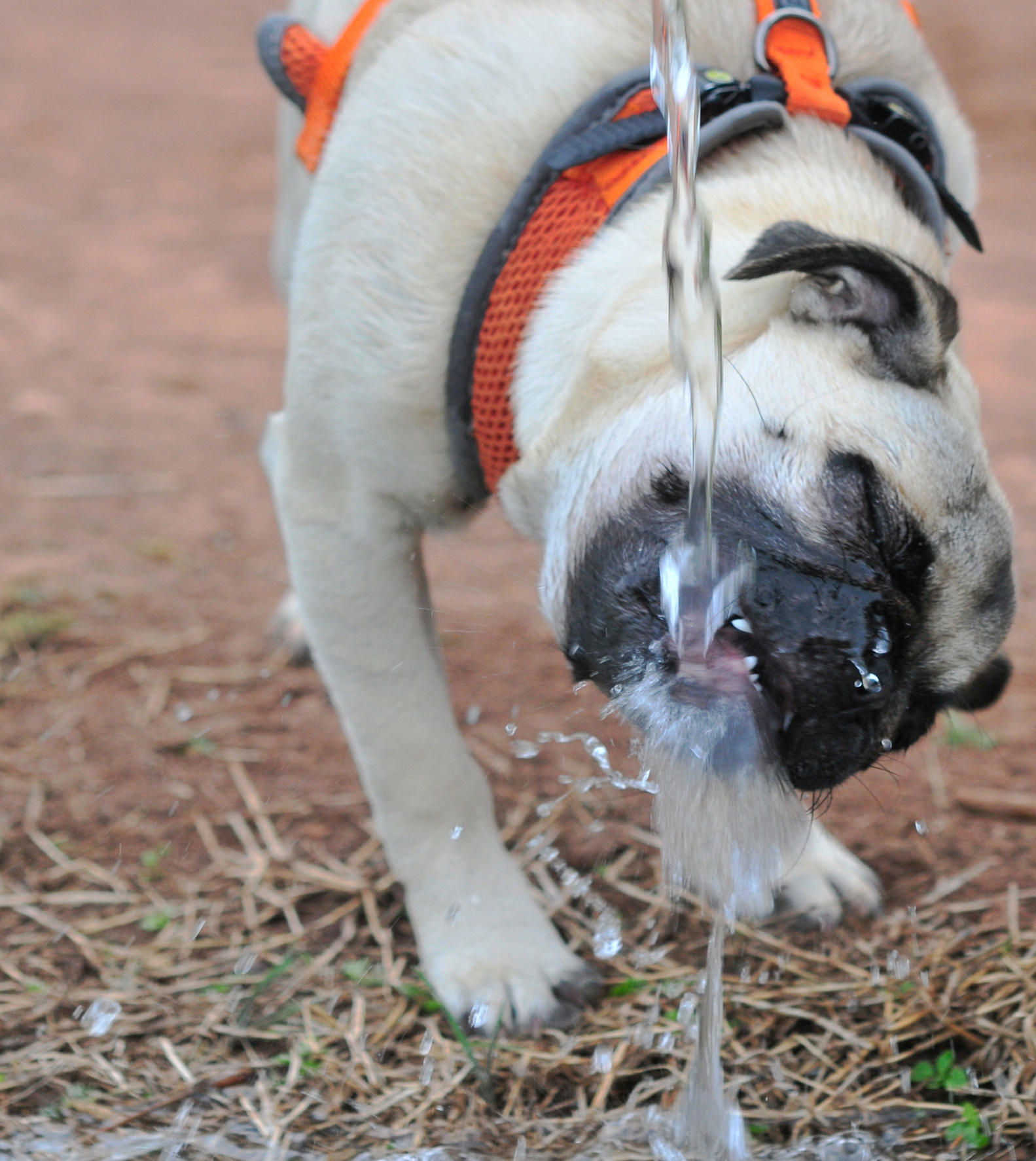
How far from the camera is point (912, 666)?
2.02 meters

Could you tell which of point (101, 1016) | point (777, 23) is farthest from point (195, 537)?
point (777, 23)

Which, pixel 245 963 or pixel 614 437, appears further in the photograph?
pixel 245 963

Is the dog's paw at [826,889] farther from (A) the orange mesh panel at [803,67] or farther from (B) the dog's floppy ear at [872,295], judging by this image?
(A) the orange mesh panel at [803,67]

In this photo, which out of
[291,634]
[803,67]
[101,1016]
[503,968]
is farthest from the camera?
[291,634]

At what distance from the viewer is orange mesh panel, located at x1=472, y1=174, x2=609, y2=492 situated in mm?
2311

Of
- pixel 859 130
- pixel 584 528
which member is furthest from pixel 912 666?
pixel 859 130

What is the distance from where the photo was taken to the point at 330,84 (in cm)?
269

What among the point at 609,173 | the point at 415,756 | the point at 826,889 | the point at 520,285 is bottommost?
the point at 826,889

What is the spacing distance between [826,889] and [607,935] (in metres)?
0.49

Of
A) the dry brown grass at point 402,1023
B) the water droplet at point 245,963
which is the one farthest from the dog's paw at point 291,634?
the water droplet at point 245,963

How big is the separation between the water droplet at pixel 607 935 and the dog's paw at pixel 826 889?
0.37m

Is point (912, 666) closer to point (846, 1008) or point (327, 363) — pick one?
point (846, 1008)

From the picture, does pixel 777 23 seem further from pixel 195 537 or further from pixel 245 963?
pixel 195 537

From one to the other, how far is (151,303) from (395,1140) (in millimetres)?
5712
